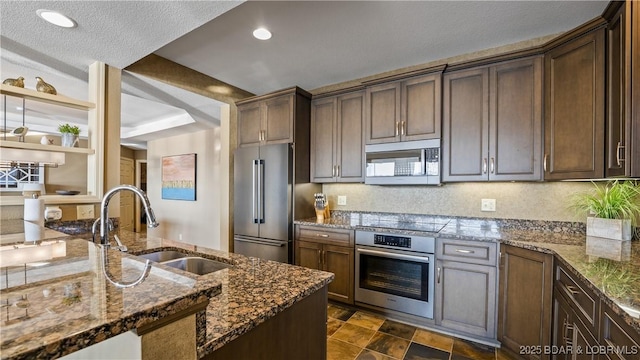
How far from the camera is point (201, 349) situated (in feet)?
2.13

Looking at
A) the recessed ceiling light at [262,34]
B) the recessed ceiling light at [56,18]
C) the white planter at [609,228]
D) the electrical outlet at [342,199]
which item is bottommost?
the white planter at [609,228]

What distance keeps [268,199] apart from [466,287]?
2059 mm

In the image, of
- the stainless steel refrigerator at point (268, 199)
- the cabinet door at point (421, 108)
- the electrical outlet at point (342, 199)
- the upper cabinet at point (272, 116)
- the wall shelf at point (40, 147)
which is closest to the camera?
Answer: the wall shelf at point (40, 147)

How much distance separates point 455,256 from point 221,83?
3180 mm

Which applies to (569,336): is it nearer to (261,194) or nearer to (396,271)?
(396,271)

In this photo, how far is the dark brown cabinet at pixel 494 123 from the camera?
7.34 feet

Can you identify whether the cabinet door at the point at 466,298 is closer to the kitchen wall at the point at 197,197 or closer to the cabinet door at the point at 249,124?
the cabinet door at the point at 249,124

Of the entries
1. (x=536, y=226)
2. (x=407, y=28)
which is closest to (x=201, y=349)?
(x=407, y=28)

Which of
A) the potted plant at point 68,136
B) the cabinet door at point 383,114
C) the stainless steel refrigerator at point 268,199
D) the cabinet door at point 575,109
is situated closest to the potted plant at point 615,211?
the cabinet door at point 575,109

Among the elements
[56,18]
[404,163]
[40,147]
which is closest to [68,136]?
[40,147]

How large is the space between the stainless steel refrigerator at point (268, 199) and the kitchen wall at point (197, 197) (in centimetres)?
A: 183

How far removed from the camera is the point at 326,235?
282 cm

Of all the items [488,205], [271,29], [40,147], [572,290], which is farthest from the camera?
[488,205]

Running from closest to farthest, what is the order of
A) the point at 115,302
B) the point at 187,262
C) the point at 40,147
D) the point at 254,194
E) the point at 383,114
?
the point at 115,302
the point at 187,262
the point at 40,147
the point at 383,114
the point at 254,194
